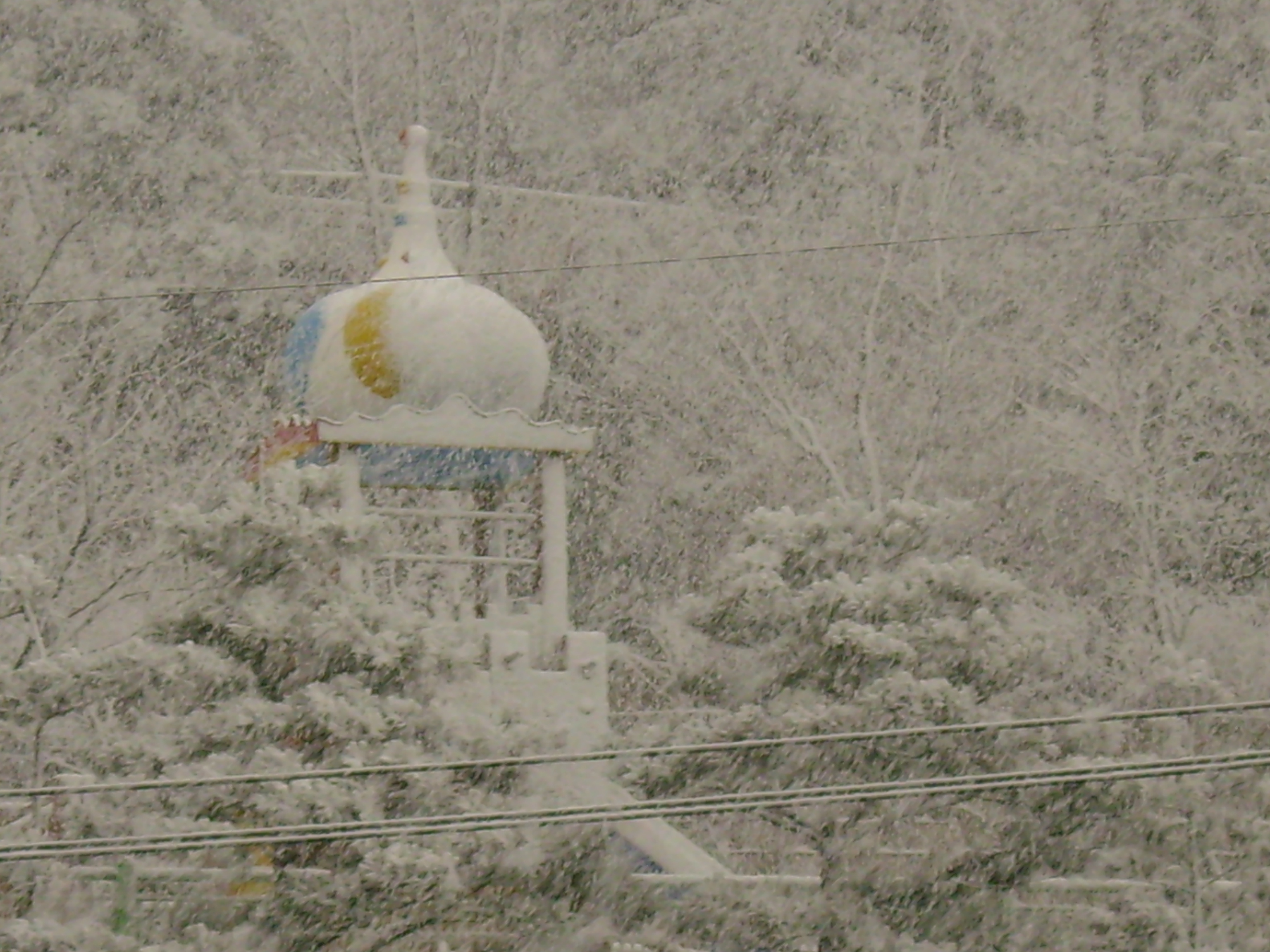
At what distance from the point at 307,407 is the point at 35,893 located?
3616 mm

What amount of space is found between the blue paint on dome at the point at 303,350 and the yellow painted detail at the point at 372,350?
0.24m

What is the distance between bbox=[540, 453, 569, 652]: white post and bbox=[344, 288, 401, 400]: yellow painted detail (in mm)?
1060

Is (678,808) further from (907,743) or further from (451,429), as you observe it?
(451,429)

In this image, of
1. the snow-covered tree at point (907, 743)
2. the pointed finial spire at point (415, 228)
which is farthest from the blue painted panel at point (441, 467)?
the snow-covered tree at point (907, 743)

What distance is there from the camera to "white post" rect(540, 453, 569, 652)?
12398mm

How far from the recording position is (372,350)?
12727 millimetres

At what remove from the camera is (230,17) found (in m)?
25.7

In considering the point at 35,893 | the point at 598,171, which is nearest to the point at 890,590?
the point at 35,893

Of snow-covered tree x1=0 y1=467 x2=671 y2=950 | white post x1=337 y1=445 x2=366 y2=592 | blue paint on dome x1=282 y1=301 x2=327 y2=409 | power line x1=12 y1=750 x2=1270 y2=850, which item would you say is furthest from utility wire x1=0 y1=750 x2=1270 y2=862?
blue paint on dome x1=282 y1=301 x2=327 y2=409

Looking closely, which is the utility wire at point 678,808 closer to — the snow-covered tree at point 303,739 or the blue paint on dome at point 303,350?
the snow-covered tree at point 303,739

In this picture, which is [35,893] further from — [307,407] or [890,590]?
[890,590]

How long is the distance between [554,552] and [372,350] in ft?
5.30

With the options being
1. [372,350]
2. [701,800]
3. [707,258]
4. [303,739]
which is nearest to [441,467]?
[372,350]

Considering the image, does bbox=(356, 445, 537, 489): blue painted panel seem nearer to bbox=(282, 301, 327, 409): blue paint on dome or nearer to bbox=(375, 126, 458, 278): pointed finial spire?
bbox=(282, 301, 327, 409): blue paint on dome
